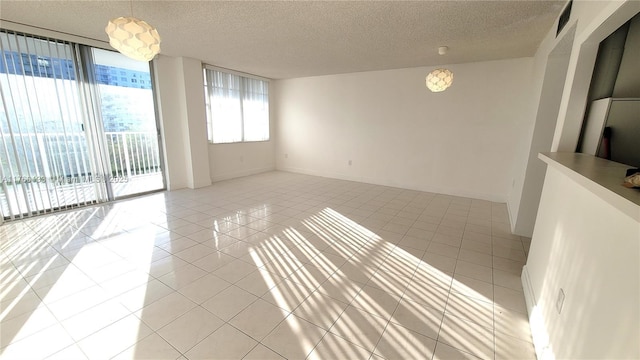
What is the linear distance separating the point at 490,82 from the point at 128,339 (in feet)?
18.4

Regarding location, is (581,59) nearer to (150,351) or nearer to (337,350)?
(337,350)

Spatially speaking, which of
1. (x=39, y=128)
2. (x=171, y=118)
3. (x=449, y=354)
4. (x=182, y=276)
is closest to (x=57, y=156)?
(x=39, y=128)

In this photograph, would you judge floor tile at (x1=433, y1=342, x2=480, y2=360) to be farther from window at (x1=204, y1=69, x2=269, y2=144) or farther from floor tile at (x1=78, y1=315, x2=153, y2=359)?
window at (x1=204, y1=69, x2=269, y2=144)

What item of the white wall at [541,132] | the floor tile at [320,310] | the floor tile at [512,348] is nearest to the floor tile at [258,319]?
the floor tile at [320,310]

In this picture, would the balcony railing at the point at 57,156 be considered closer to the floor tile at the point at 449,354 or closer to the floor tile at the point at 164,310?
the floor tile at the point at 164,310

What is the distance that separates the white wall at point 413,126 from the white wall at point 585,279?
9.16 ft

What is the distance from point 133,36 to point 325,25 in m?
1.87

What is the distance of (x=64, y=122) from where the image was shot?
11.6 ft

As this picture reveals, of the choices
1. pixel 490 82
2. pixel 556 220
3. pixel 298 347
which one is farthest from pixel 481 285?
pixel 490 82

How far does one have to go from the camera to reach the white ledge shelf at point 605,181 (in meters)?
0.83

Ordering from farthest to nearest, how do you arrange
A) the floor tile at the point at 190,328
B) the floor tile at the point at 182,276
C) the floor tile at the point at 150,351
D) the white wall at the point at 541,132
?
the white wall at the point at 541,132, the floor tile at the point at 182,276, the floor tile at the point at 190,328, the floor tile at the point at 150,351

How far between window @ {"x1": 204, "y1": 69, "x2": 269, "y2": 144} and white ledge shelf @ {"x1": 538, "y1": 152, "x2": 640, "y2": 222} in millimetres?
5523

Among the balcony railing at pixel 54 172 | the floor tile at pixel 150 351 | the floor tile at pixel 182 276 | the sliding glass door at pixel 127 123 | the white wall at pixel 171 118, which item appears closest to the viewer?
the floor tile at pixel 150 351

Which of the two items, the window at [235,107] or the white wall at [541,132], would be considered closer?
the white wall at [541,132]
